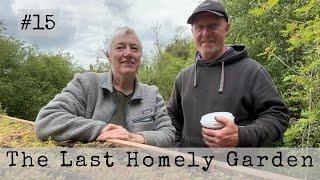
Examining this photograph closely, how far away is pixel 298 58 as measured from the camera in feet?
36.5

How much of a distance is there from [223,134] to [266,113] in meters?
0.49

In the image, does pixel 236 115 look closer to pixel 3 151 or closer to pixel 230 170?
pixel 230 170

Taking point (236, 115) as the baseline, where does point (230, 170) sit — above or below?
below

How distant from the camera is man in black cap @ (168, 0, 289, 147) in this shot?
9.41 ft

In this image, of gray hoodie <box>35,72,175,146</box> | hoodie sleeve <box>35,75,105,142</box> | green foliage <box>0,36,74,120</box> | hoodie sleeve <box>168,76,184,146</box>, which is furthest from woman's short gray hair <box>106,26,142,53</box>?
green foliage <box>0,36,74,120</box>

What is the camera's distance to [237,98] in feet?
9.65

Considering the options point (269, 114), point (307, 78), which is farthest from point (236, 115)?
point (307, 78)

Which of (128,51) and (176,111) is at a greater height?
(128,51)

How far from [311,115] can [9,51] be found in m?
23.2

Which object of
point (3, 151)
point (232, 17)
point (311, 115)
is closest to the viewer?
point (3, 151)

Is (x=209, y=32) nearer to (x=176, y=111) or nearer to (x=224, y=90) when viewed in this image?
(x=224, y=90)

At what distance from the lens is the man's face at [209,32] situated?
3105 mm

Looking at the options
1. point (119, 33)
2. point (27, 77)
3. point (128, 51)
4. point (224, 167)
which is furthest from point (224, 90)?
point (27, 77)

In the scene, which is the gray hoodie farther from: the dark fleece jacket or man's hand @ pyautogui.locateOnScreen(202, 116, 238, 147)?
man's hand @ pyautogui.locateOnScreen(202, 116, 238, 147)
